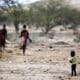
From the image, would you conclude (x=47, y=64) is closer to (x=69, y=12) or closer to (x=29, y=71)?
(x=29, y=71)

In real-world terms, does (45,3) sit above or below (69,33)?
above

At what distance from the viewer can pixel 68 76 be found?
11148 millimetres

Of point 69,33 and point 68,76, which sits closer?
point 68,76

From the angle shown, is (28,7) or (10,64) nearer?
(10,64)

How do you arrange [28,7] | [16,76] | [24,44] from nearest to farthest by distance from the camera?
[16,76]
[24,44]
[28,7]

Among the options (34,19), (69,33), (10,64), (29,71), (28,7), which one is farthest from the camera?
(28,7)

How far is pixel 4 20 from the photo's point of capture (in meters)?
42.5

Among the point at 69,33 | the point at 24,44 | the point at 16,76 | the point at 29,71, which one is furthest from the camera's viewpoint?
the point at 69,33

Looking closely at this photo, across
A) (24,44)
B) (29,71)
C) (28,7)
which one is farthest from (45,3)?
(29,71)

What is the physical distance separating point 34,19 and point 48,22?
2.20 meters

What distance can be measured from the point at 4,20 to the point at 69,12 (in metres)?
7.62

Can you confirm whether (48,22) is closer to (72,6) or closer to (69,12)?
(69,12)

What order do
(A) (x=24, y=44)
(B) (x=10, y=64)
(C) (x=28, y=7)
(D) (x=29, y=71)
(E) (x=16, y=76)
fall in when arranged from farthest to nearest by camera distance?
(C) (x=28, y=7), (A) (x=24, y=44), (B) (x=10, y=64), (D) (x=29, y=71), (E) (x=16, y=76)

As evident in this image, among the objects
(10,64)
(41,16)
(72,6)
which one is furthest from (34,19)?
(10,64)
